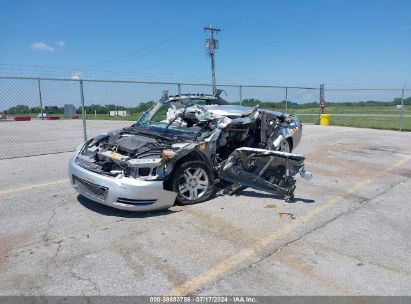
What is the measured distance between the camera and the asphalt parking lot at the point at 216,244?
3027 millimetres

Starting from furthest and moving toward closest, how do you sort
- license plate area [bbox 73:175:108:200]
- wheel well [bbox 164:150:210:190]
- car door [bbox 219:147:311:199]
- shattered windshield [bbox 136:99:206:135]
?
1. shattered windshield [bbox 136:99:206:135]
2. car door [bbox 219:147:311:199]
3. wheel well [bbox 164:150:210:190]
4. license plate area [bbox 73:175:108:200]

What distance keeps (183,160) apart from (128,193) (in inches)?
37.2

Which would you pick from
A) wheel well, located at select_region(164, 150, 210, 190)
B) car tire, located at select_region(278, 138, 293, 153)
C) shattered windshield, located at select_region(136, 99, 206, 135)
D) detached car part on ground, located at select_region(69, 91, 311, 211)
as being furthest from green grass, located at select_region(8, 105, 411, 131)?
car tire, located at select_region(278, 138, 293, 153)

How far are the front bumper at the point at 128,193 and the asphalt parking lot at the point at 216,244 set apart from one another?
0.64 feet

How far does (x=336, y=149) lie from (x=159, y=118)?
5930mm

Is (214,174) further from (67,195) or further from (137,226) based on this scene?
(67,195)

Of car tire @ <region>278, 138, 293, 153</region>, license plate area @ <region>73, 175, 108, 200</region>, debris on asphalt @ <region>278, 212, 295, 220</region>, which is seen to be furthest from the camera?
car tire @ <region>278, 138, 293, 153</region>

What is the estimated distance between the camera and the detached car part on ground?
450 cm

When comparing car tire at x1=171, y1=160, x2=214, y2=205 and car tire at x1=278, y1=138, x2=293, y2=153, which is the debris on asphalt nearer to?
car tire at x1=171, y1=160, x2=214, y2=205

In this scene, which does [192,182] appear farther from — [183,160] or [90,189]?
[90,189]

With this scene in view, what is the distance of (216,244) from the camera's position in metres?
3.80

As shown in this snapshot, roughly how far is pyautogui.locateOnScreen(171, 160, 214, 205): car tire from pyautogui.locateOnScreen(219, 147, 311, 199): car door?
0.33 metres

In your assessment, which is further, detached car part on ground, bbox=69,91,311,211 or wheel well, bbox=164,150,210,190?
wheel well, bbox=164,150,210,190

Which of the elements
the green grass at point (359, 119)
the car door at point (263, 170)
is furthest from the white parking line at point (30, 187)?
the car door at point (263, 170)
